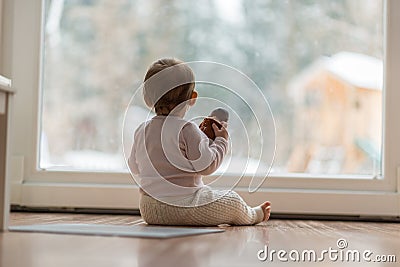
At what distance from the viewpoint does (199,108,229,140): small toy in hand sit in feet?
6.01

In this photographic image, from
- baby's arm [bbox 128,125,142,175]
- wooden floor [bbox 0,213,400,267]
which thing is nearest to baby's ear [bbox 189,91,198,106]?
baby's arm [bbox 128,125,142,175]

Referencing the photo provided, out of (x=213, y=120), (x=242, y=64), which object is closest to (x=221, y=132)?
(x=213, y=120)

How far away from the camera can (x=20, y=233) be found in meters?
1.30

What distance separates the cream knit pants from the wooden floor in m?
0.10

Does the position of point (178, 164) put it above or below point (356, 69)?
below

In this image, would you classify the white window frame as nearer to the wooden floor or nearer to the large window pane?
the large window pane

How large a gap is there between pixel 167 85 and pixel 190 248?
2.47ft

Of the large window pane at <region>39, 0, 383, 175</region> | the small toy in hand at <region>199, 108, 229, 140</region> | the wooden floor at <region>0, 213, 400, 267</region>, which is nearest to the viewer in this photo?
the wooden floor at <region>0, 213, 400, 267</region>

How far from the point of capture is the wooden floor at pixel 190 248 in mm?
974

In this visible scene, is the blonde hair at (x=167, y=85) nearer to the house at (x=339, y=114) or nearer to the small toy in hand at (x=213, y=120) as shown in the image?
the small toy in hand at (x=213, y=120)

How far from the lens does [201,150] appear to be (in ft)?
5.72

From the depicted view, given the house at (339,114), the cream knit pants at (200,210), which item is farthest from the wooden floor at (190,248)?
the house at (339,114)

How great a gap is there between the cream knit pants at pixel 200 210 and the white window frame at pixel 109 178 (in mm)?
367

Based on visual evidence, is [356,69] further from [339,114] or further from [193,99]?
[193,99]
